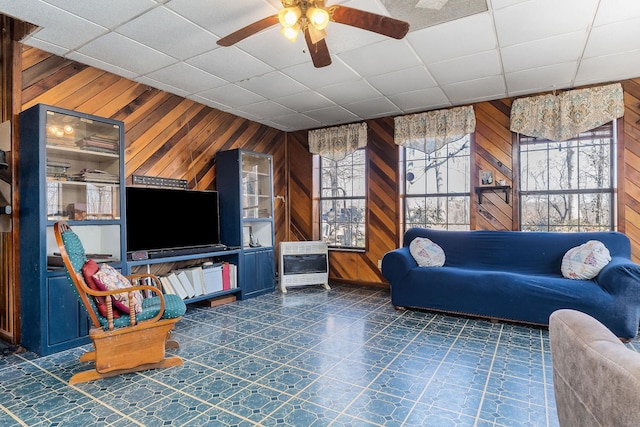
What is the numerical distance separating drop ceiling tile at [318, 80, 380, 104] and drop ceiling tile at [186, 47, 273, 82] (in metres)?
0.88

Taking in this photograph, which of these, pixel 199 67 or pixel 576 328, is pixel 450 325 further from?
pixel 199 67

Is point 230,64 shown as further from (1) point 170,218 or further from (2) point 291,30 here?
(1) point 170,218

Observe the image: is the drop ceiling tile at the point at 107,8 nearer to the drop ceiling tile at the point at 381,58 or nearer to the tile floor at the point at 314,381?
the drop ceiling tile at the point at 381,58

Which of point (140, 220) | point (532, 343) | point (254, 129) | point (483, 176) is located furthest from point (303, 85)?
point (532, 343)

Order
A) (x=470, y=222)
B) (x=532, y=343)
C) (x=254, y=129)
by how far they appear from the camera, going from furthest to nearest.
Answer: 1. (x=254, y=129)
2. (x=470, y=222)
3. (x=532, y=343)

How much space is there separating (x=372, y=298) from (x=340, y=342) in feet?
5.55

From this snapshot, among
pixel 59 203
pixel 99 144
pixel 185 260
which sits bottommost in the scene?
pixel 185 260

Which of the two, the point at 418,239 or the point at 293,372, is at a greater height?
the point at 418,239

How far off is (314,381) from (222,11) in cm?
273

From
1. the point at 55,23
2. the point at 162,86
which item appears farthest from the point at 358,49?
the point at 55,23

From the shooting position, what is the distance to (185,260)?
4.36 metres

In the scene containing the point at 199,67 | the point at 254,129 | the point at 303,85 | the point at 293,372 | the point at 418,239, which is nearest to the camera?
the point at 293,372

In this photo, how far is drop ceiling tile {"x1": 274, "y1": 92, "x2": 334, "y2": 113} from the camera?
443 cm

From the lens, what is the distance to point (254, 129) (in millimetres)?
5539
